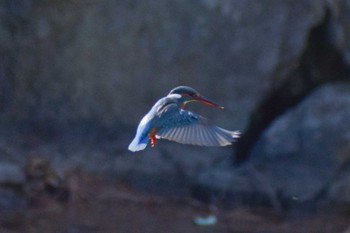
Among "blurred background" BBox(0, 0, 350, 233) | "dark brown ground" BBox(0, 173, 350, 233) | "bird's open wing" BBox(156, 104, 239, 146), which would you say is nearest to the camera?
"bird's open wing" BBox(156, 104, 239, 146)

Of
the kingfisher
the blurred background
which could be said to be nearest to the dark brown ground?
the blurred background

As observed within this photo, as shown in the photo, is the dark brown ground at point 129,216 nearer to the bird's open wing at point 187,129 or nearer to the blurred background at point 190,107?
the blurred background at point 190,107

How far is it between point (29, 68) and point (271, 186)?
1.84m

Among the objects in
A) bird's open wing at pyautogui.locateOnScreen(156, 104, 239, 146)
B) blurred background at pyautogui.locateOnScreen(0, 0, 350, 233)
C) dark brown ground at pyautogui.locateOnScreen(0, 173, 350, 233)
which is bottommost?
bird's open wing at pyautogui.locateOnScreen(156, 104, 239, 146)

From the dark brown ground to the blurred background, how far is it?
1 cm

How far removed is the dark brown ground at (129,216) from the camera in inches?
245

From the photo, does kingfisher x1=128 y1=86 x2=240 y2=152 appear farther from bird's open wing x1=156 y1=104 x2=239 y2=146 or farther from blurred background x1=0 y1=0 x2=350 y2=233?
blurred background x1=0 y1=0 x2=350 y2=233

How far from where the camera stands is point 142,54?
6.79m

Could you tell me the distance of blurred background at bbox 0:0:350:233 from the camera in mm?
6539

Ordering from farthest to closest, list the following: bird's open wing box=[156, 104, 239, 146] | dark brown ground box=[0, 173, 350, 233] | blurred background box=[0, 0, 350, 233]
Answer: blurred background box=[0, 0, 350, 233], dark brown ground box=[0, 173, 350, 233], bird's open wing box=[156, 104, 239, 146]

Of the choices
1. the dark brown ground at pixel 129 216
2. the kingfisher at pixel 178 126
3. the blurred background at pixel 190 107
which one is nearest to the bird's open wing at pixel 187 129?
the kingfisher at pixel 178 126

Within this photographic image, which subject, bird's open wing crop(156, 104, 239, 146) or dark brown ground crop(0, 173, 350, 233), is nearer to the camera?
bird's open wing crop(156, 104, 239, 146)

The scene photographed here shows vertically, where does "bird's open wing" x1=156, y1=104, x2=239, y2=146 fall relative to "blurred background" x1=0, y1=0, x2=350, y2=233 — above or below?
below

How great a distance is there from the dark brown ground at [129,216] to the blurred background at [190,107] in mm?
13
